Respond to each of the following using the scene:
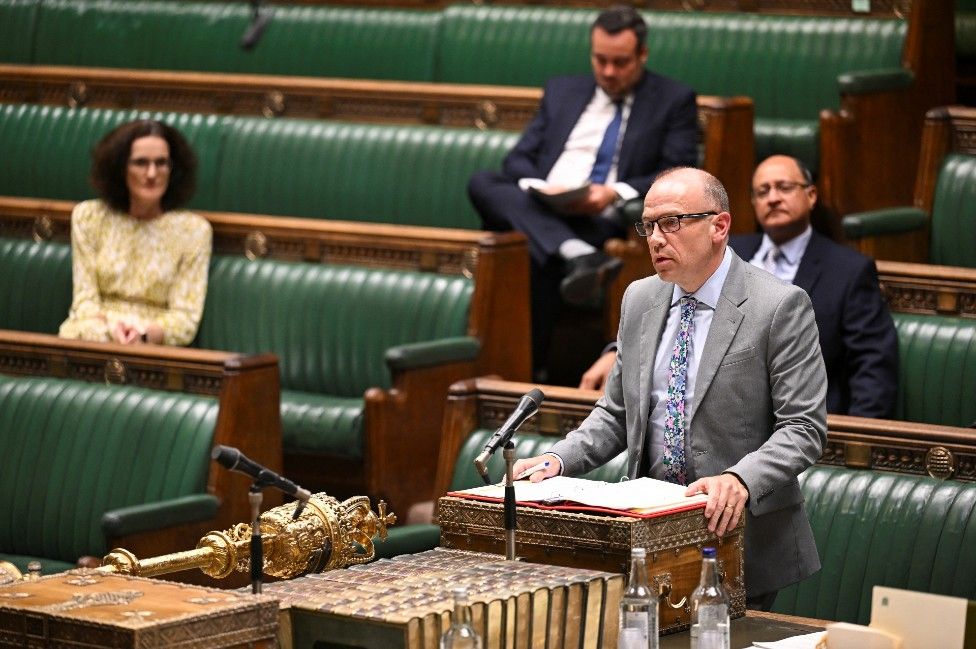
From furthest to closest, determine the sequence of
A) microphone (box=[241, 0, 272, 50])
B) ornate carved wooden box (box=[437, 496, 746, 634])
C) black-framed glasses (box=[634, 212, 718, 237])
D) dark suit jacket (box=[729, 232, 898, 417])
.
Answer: microphone (box=[241, 0, 272, 50]), dark suit jacket (box=[729, 232, 898, 417]), black-framed glasses (box=[634, 212, 718, 237]), ornate carved wooden box (box=[437, 496, 746, 634])

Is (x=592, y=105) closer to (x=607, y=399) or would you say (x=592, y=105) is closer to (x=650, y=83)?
(x=650, y=83)

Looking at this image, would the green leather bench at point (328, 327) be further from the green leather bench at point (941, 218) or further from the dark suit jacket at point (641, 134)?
the green leather bench at point (941, 218)

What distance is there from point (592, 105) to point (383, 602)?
2554 mm

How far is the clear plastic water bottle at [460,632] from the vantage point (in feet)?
5.60

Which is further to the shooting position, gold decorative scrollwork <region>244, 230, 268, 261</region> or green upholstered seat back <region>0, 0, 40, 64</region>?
green upholstered seat back <region>0, 0, 40, 64</region>

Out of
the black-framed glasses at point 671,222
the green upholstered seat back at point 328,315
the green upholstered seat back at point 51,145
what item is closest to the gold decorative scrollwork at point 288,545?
the black-framed glasses at point 671,222

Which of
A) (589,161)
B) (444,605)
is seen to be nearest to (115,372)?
(589,161)

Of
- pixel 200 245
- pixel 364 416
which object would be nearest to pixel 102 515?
pixel 364 416

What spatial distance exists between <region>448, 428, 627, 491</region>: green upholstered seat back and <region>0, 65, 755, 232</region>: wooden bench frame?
→ 119cm

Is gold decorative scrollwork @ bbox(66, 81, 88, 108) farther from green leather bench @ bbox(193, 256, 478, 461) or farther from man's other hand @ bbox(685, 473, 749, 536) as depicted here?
man's other hand @ bbox(685, 473, 749, 536)

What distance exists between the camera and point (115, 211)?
160 inches

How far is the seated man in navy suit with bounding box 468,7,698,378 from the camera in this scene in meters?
3.91

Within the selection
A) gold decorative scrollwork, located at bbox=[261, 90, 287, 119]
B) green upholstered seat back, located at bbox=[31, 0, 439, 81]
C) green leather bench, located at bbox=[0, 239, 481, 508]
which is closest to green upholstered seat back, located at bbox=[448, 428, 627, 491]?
green leather bench, located at bbox=[0, 239, 481, 508]

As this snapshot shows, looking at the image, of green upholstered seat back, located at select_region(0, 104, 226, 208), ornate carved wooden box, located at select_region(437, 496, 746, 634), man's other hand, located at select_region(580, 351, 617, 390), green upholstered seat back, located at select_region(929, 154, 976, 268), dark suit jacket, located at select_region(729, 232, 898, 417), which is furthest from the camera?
green upholstered seat back, located at select_region(0, 104, 226, 208)
